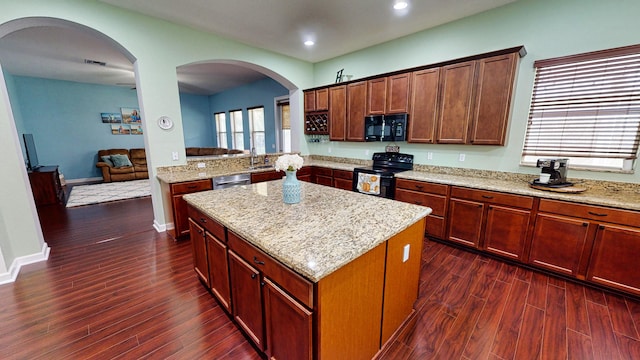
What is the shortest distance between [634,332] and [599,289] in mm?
565

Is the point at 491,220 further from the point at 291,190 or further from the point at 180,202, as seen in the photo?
the point at 180,202

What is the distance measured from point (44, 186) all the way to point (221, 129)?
5353 mm

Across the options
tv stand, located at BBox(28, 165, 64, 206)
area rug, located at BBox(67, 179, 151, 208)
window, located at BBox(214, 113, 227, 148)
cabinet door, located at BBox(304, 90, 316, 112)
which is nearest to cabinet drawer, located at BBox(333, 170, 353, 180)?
cabinet door, located at BBox(304, 90, 316, 112)

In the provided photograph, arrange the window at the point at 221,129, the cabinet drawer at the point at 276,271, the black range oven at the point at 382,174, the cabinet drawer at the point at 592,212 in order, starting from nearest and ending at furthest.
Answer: the cabinet drawer at the point at 276,271 → the cabinet drawer at the point at 592,212 → the black range oven at the point at 382,174 → the window at the point at 221,129

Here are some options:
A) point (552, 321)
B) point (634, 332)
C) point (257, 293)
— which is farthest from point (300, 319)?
point (634, 332)

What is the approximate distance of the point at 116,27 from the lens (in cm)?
285

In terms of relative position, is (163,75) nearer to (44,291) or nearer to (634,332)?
(44,291)

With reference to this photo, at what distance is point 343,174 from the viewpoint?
13.8ft

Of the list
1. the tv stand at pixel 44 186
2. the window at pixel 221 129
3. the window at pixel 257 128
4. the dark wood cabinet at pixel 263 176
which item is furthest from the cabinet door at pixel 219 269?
the window at pixel 221 129

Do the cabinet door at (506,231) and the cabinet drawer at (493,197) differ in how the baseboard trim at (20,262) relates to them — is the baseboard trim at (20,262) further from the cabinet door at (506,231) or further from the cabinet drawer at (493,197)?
the cabinet door at (506,231)

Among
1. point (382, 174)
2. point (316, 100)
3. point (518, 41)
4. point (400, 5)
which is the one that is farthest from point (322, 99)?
point (518, 41)

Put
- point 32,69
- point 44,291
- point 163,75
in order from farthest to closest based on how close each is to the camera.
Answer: point 32,69 → point 163,75 → point 44,291

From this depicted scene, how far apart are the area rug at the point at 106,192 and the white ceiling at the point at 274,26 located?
9.26 ft

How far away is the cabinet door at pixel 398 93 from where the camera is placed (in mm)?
3504
